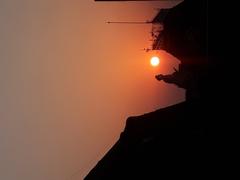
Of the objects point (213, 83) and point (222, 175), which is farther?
point (213, 83)

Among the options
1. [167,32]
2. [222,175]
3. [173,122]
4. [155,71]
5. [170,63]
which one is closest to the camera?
[222,175]

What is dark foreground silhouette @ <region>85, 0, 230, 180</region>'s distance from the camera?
57cm

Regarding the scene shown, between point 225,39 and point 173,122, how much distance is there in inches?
8.3

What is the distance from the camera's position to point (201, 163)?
1.85 ft

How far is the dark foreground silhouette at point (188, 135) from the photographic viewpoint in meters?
0.57

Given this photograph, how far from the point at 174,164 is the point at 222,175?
0.28 ft

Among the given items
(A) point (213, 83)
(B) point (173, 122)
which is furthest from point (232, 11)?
(B) point (173, 122)

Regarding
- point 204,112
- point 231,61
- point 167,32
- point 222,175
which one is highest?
point 167,32

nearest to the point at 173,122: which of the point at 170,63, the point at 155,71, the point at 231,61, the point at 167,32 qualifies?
the point at 231,61

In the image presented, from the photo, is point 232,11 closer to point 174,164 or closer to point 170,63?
point 174,164

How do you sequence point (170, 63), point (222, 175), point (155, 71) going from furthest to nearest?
point (155, 71) < point (170, 63) < point (222, 175)

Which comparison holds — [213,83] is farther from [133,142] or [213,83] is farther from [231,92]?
[133,142]

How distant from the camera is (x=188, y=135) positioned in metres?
0.61

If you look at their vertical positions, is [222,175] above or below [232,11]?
below
